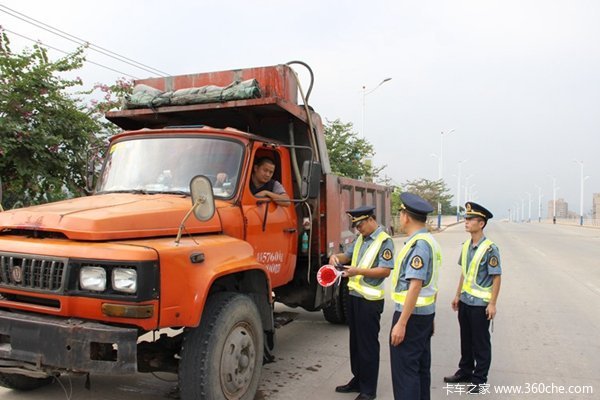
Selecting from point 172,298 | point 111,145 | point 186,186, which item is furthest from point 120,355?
point 111,145

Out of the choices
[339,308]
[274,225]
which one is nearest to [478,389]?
[274,225]

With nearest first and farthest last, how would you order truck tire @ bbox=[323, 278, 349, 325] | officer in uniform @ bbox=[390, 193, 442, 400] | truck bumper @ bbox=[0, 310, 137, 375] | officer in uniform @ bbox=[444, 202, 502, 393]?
1. truck bumper @ bbox=[0, 310, 137, 375]
2. officer in uniform @ bbox=[390, 193, 442, 400]
3. officer in uniform @ bbox=[444, 202, 502, 393]
4. truck tire @ bbox=[323, 278, 349, 325]

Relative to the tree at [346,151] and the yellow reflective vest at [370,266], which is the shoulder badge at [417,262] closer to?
the yellow reflective vest at [370,266]

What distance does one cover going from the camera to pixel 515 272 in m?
13.0

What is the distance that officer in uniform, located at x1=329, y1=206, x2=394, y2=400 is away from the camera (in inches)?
169

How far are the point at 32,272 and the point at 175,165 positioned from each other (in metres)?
1.53

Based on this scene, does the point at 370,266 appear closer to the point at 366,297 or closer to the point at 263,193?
the point at 366,297

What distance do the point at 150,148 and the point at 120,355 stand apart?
2088 millimetres

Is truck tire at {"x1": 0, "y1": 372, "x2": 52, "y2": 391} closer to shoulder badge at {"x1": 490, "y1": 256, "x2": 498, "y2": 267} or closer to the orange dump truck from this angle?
the orange dump truck

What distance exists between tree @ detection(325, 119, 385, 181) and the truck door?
50.2ft

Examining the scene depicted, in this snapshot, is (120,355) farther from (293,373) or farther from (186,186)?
(293,373)

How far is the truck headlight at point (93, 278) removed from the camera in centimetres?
305

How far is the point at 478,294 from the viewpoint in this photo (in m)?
4.57

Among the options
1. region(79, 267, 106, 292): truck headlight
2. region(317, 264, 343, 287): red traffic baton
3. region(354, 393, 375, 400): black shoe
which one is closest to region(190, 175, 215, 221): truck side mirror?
region(79, 267, 106, 292): truck headlight
